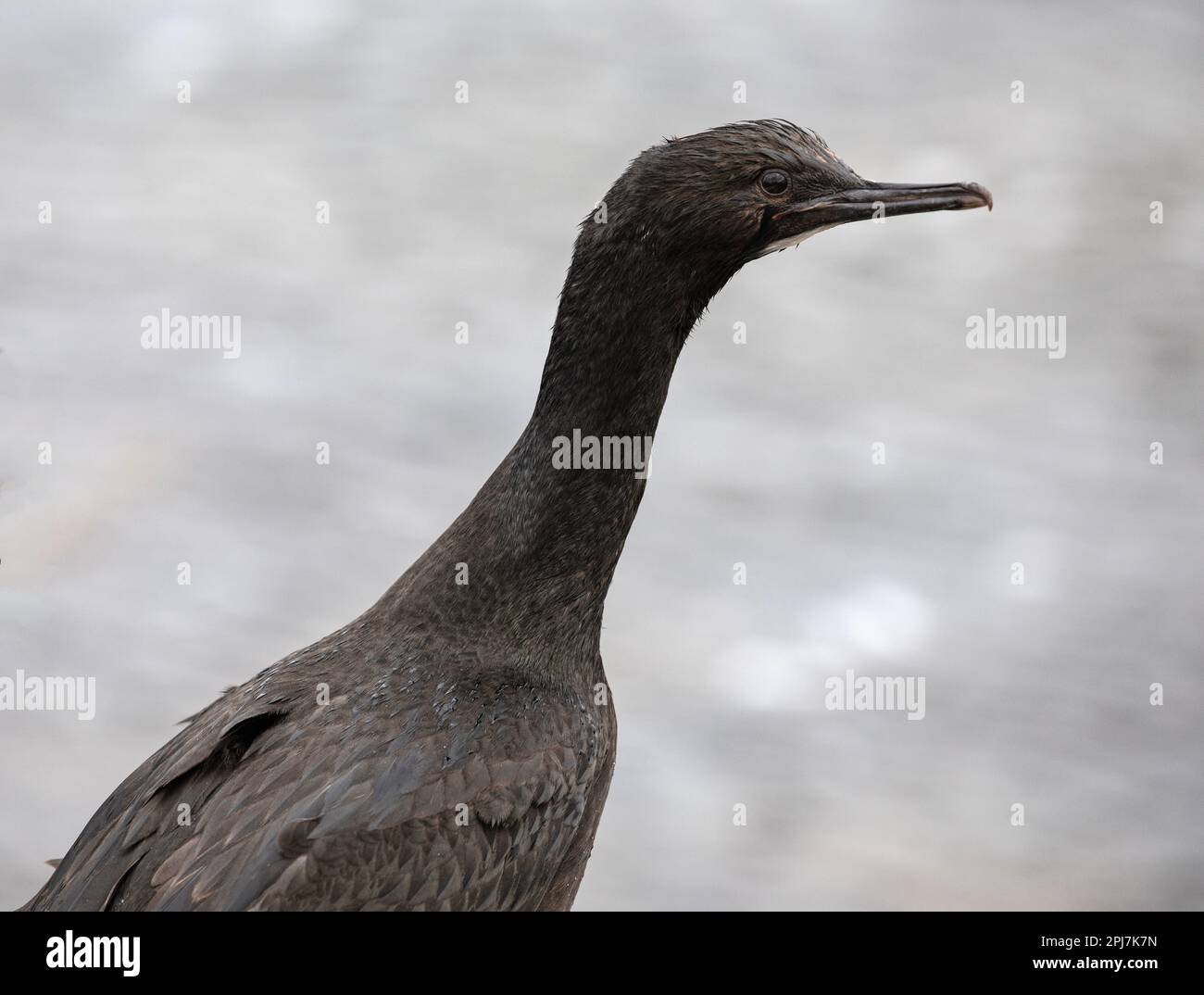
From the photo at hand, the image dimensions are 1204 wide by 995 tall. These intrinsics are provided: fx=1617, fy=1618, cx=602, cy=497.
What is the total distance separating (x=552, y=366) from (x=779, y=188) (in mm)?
871

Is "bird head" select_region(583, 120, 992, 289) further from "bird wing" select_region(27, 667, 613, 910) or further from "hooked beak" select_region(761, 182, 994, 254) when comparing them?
"bird wing" select_region(27, 667, 613, 910)

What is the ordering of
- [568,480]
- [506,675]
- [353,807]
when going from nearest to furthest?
[353,807] < [506,675] < [568,480]

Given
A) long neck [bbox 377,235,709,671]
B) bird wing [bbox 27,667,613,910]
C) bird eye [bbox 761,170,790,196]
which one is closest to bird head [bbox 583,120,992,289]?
bird eye [bbox 761,170,790,196]

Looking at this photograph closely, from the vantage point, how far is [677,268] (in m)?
4.86

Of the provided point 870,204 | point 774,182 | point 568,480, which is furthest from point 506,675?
point 870,204

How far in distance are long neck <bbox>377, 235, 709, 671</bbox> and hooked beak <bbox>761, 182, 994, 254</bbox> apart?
38 cm

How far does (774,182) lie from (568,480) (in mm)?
1089

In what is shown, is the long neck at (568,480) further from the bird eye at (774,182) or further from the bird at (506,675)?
the bird eye at (774,182)

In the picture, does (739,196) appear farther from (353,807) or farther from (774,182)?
(353,807)

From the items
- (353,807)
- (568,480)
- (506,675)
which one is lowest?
(353,807)

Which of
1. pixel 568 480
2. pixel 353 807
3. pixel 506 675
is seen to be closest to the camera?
pixel 353 807

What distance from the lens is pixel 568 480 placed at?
4.91 meters

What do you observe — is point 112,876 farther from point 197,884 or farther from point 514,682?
point 514,682

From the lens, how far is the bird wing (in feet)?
14.0
